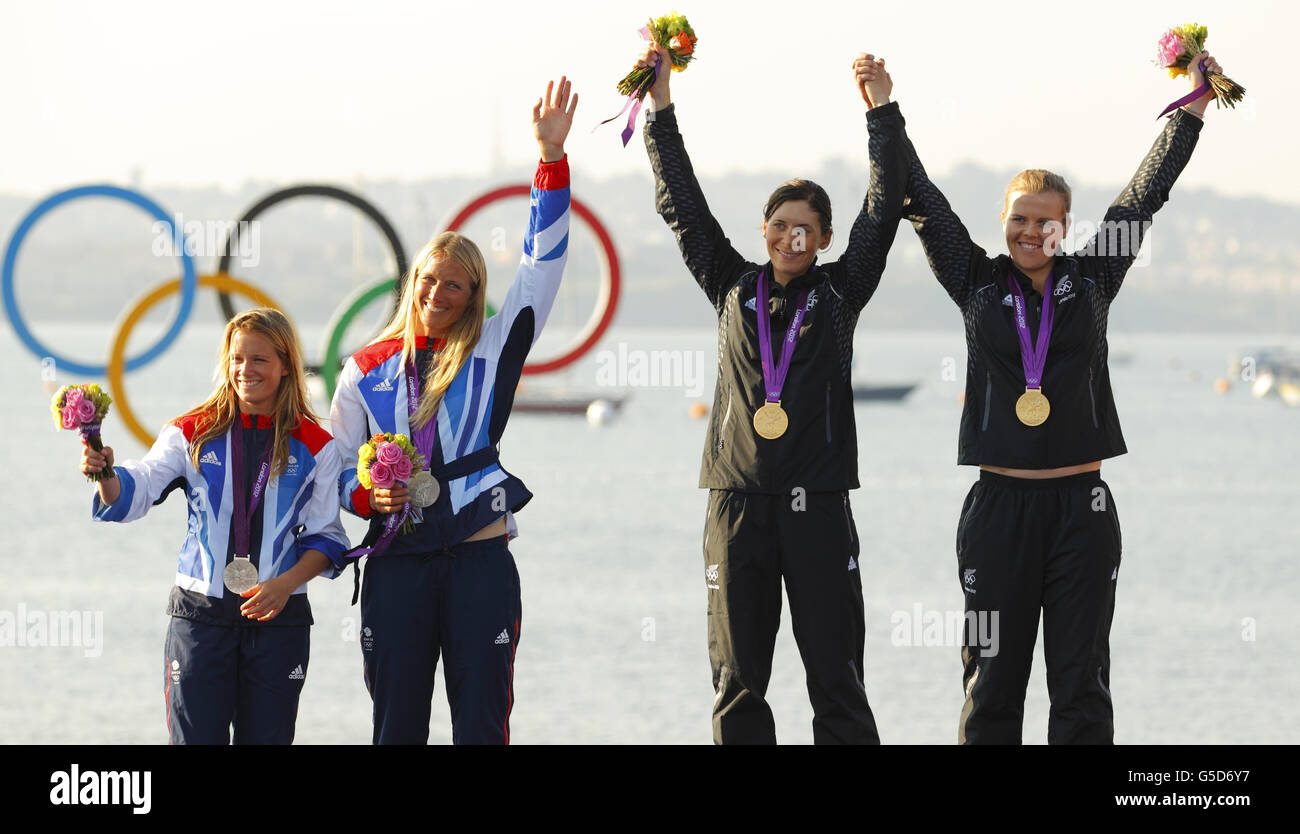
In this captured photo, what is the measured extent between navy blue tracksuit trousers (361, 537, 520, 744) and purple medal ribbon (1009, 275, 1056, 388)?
6.40 ft

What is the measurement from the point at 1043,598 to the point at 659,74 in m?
2.33

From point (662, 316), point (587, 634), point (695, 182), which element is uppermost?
point (662, 316)

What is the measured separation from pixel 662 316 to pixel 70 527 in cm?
8775

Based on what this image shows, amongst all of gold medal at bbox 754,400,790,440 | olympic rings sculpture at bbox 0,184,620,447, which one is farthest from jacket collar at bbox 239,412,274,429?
olympic rings sculpture at bbox 0,184,620,447

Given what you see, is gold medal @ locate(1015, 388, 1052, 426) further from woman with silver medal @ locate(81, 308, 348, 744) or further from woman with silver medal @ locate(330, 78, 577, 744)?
woman with silver medal @ locate(81, 308, 348, 744)

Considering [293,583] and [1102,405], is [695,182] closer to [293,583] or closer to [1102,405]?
[1102,405]

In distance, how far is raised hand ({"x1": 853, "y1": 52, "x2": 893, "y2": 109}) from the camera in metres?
5.23

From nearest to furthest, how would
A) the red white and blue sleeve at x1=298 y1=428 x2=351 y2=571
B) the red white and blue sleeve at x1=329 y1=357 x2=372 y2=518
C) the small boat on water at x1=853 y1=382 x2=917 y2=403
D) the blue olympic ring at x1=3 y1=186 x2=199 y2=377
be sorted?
the red white and blue sleeve at x1=298 y1=428 x2=351 y2=571
the red white and blue sleeve at x1=329 y1=357 x2=372 y2=518
the blue olympic ring at x1=3 y1=186 x2=199 y2=377
the small boat on water at x1=853 y1=382 x2=917 y2=403

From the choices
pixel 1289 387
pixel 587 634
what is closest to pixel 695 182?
pixel 587 634

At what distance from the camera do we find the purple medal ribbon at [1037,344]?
16.8 feet

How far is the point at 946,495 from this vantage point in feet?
202

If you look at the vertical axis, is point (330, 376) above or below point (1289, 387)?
below

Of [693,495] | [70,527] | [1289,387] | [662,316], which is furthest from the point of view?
[662,316]

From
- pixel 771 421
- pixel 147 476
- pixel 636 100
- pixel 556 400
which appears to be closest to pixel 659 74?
pixel 636 100
